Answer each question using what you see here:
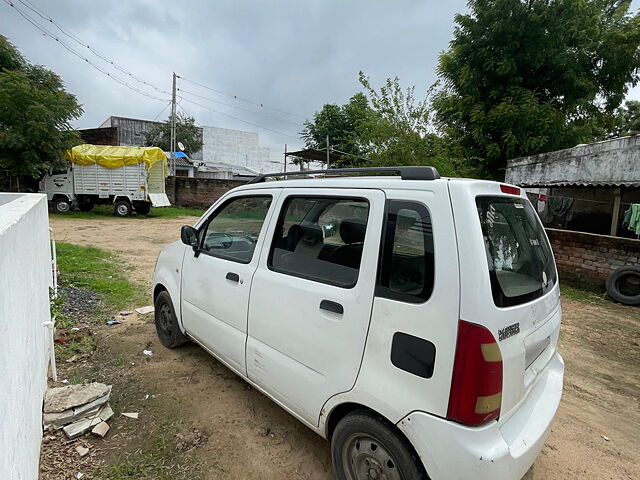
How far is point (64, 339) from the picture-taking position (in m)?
3.52

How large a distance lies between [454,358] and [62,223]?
47.5ft

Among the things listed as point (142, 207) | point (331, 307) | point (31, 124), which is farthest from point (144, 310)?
point (142, 207)

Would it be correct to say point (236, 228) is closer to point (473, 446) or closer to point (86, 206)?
point (473, 446)

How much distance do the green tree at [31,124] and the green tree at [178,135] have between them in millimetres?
14898

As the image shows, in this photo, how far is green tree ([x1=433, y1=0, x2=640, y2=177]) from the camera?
10.1 metres

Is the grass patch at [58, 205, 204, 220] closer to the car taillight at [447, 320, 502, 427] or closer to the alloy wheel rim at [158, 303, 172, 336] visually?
the alloy wheel rim at [158, 303, 172, 336]

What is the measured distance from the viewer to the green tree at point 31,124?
39.7ft

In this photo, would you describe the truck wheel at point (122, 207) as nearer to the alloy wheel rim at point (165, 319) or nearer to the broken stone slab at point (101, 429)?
the alloy wheel rim at point (165, 319)

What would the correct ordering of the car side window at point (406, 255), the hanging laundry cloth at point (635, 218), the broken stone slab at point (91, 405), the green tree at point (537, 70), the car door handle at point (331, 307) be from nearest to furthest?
the car side window at point (406, 255), the car door handle at point (331, 307), the broken stone slab at point (91, 405), the hanging laundry cloth at point (635, 218), the green tree at point (537, 70)

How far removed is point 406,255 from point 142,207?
53.6 feet

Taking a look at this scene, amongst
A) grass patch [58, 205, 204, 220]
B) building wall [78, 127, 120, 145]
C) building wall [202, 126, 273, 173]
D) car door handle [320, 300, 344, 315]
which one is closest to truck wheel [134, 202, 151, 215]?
grass patch [58, 205, 204, 220]

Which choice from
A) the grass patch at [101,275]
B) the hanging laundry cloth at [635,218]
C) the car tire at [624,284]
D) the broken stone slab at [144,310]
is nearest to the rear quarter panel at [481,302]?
the broken stone slab at [144,310]

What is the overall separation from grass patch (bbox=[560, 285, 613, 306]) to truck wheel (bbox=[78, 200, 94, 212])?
16.9 meters

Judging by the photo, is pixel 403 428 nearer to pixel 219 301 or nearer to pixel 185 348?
pixel 219 301
